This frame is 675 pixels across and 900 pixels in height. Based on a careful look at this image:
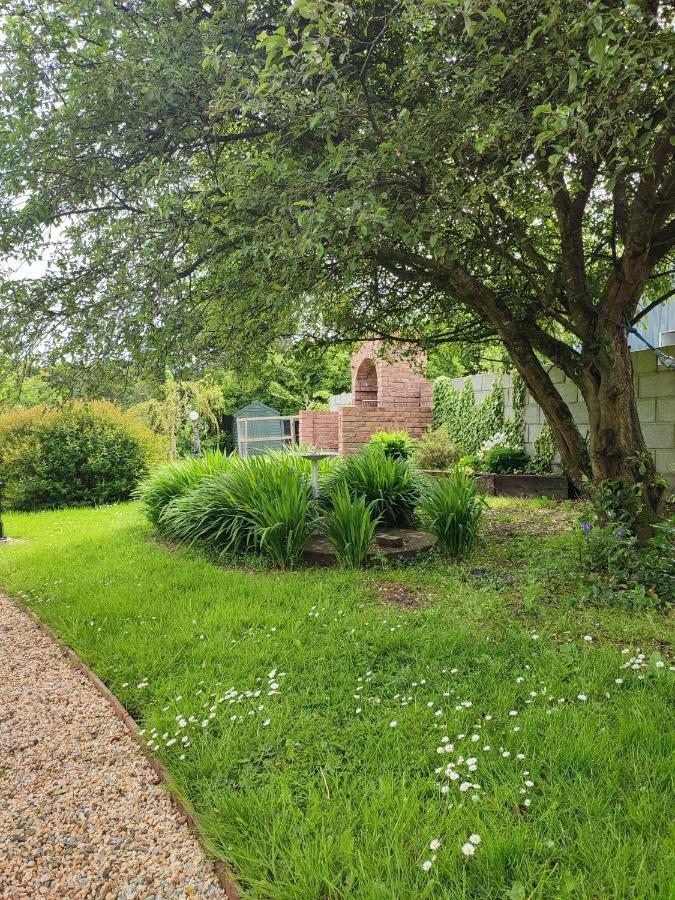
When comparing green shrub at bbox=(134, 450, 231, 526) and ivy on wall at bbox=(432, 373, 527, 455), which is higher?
ivy on wall at bbox=(432, 373, 527, 455)

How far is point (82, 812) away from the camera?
6.25 feet

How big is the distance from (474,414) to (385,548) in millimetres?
5829

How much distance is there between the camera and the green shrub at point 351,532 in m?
4.49

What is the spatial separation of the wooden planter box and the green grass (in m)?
3.83

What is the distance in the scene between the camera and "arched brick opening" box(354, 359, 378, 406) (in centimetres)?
1284

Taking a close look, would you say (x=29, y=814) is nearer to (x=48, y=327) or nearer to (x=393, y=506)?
(x=48, y=327)

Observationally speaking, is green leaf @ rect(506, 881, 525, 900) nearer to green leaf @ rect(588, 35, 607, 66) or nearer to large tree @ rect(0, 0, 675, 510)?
large tree @ rect(0, 0, 675, 510)

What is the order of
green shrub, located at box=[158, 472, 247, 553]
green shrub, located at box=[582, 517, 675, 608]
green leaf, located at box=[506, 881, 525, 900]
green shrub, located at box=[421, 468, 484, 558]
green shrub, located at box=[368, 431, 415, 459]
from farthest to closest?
1. green shrub, located at box=[368, 431, 415, 459]
2. green shrub, located at box=[158, 472, 247, 553]
3. green shrub, located at box=[421, 468, 484, 558]
4. green shrub, located at box=[582, 517, 675, 608]
5. green leaf, located at box=[506, 881, 525, 900]

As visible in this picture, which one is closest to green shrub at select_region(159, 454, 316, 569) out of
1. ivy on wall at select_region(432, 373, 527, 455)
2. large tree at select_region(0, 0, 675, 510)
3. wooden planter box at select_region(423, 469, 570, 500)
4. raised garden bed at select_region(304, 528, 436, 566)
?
raised garden bed at select_region(304, 528, 436, 566)

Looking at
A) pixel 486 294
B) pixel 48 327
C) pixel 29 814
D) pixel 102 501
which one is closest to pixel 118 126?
pixel 48 327

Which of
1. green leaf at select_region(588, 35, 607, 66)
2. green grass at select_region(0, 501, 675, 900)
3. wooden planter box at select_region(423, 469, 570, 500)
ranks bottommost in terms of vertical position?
green grass at select_region(0, 501, 675, 900)

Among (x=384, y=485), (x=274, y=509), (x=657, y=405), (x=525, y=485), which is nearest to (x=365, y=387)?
(x=525, y=485)

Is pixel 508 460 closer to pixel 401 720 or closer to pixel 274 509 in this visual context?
pixel 274 509

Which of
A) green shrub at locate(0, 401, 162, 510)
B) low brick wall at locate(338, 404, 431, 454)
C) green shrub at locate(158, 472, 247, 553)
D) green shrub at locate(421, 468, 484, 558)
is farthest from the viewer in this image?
low brick wall at locate(338, 404, 431, 454)
